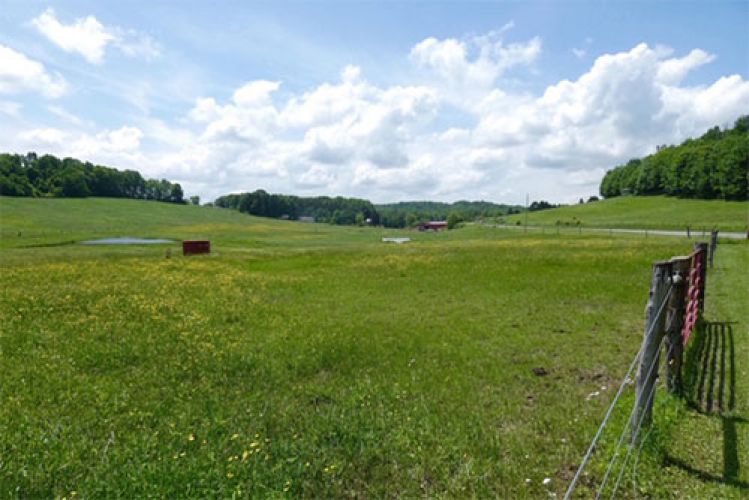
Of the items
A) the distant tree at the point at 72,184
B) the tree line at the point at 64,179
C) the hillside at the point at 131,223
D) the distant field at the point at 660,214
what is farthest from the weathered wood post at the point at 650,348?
the distant tree at the point at 72,184

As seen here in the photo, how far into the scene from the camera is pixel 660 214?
338 ft

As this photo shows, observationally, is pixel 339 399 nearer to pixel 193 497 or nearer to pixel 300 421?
pixel 300 421

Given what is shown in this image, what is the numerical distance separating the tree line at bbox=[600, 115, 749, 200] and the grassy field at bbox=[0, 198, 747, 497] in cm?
10694

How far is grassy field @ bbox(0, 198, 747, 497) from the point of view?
5.46 meters

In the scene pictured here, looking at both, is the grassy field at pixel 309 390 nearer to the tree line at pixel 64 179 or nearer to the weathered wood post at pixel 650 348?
the weathered wood post at pixel 650 348

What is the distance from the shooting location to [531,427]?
6672 mm

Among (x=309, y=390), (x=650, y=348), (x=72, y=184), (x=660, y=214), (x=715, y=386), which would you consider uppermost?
(x=72, y=184)

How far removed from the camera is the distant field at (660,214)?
7806cm

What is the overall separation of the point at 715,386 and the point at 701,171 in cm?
12784

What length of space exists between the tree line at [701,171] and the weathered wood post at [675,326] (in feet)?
380

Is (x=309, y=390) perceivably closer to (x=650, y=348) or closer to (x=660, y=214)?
(x=650, y=348)

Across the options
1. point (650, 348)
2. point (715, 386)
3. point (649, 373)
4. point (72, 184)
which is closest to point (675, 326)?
point (650, 348)

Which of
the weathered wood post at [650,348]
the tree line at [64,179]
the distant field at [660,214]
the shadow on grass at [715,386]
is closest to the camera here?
the shadow on grass at [715,386]

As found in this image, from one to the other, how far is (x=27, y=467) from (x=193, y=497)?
97.4 inches
